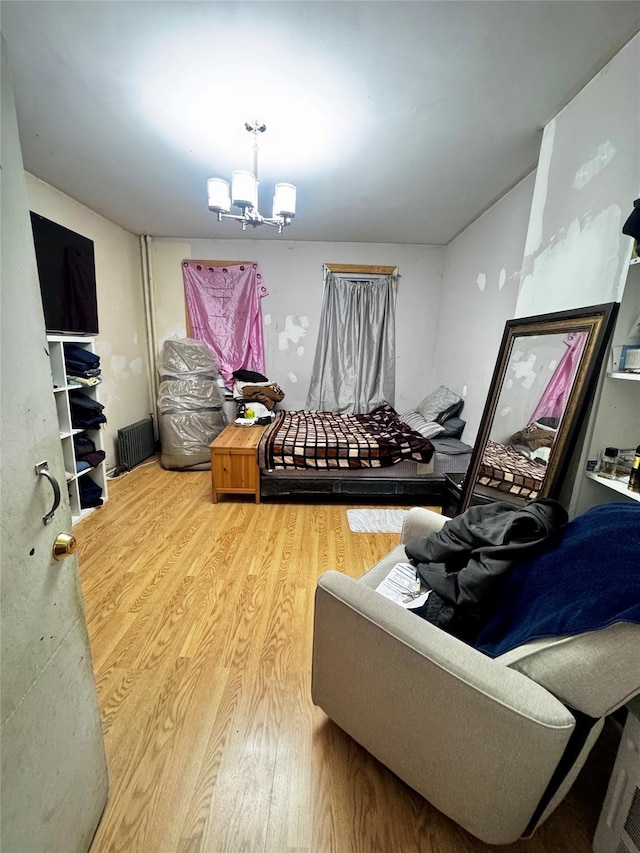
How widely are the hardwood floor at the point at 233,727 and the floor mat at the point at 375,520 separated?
0.91 ft

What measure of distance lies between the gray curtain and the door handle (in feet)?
11.5

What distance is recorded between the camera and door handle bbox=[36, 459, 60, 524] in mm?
664

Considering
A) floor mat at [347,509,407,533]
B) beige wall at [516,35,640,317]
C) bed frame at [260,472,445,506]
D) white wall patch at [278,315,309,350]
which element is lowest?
floor mat at [347,509,407,533]

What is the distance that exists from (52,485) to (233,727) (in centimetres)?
109

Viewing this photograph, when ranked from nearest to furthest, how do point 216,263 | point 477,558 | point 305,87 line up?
point 477,558
point 305,87
point 216,263

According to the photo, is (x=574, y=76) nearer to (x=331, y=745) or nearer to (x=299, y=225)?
(x=299, y=225)

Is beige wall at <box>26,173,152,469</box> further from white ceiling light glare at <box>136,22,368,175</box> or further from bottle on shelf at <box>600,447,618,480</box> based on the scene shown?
bottle on shelf at <box>600,447,618,480</box>

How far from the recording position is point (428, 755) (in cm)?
85

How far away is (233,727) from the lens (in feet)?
3.82

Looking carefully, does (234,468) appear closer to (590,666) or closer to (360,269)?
(590,666)

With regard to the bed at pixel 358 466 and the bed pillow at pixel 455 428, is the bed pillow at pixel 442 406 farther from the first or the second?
the bed at pixel 358 466

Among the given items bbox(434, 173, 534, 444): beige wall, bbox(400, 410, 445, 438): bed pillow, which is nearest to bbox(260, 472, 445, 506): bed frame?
bbox(400, 410, 445, 438): bed pillow

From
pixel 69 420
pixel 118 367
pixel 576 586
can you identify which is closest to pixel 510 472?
pixel 576 586

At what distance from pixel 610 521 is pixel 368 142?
2.31 m
